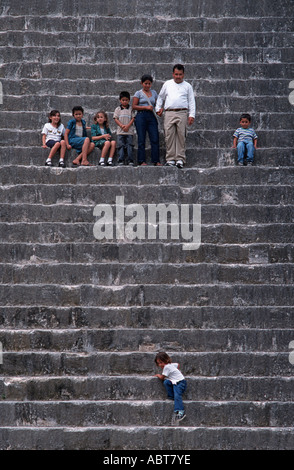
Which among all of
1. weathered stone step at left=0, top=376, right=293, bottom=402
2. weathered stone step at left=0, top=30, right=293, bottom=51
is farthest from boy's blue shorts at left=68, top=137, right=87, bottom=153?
weathered stone step at left=0, top=376, right=293, bottom=402

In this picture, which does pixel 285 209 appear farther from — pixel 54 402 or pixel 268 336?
pixel 54 402

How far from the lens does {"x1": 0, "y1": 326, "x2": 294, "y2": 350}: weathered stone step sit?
944cm

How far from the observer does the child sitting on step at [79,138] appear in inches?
462

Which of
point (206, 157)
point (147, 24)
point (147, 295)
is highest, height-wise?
point (147, 24)

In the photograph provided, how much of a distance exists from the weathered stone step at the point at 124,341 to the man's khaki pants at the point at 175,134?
9.66ft

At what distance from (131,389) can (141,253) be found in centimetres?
176

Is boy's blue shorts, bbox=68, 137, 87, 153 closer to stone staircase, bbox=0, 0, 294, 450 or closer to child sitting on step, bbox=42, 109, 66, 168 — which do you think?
child sitting on step, bbox=42, 109, 66, 168

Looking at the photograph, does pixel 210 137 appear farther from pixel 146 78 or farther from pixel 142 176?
pixel 142 176

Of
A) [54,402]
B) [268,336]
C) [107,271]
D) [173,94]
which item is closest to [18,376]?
[54,402]

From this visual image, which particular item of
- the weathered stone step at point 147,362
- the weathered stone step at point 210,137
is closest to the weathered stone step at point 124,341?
the weathered stone step at point 147,362

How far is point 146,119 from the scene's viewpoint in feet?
39.3

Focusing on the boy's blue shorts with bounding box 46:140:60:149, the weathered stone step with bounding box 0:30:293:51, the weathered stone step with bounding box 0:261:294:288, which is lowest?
the weathered stone step with bounding box 0:261:294:288

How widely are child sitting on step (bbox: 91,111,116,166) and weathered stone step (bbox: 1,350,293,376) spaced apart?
10.6 feet

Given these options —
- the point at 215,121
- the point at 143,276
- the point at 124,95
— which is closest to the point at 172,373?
the point at 143,276
